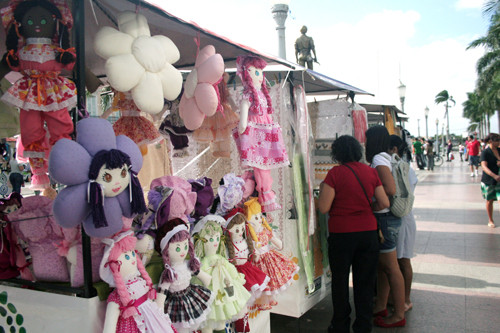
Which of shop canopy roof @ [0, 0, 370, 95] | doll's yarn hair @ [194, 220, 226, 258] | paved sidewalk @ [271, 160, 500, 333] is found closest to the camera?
shop canopy roof @ [0, 0, 370, 95]

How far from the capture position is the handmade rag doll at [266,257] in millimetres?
3330

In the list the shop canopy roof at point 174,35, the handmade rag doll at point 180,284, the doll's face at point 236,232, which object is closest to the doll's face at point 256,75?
the shop canopy roof at point 174,35

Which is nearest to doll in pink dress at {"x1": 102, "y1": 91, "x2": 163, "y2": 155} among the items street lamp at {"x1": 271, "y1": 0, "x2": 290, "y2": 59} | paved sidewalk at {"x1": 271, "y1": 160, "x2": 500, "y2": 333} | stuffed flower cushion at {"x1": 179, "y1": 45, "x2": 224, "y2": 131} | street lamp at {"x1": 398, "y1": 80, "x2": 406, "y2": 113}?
stuffed flower cushion at {"x1": 179, "y1": 45, "x2": 224, "y2": 131}

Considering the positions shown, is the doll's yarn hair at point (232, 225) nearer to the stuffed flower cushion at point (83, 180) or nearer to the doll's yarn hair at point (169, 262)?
the doll's yarn hair at point (169, 262)

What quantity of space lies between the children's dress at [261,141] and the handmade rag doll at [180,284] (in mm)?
1114

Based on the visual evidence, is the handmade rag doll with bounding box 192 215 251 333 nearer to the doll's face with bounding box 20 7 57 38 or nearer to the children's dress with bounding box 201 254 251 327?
the children's dress with bounding box 201 254 251 327

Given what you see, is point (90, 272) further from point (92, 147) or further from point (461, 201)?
point (461, 201)

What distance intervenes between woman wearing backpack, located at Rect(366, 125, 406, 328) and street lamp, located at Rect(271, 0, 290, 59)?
2545mm

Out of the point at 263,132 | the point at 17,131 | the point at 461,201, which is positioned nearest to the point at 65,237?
the point at 17,131

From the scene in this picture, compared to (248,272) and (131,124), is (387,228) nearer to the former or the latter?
(248,272)

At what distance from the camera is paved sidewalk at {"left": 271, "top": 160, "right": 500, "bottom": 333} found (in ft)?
13.6

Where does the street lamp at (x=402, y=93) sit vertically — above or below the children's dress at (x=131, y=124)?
above

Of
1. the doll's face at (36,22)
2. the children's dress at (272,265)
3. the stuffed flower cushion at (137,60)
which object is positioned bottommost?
the children's dress at (272,265)

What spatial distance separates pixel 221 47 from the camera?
3545 millimetres
